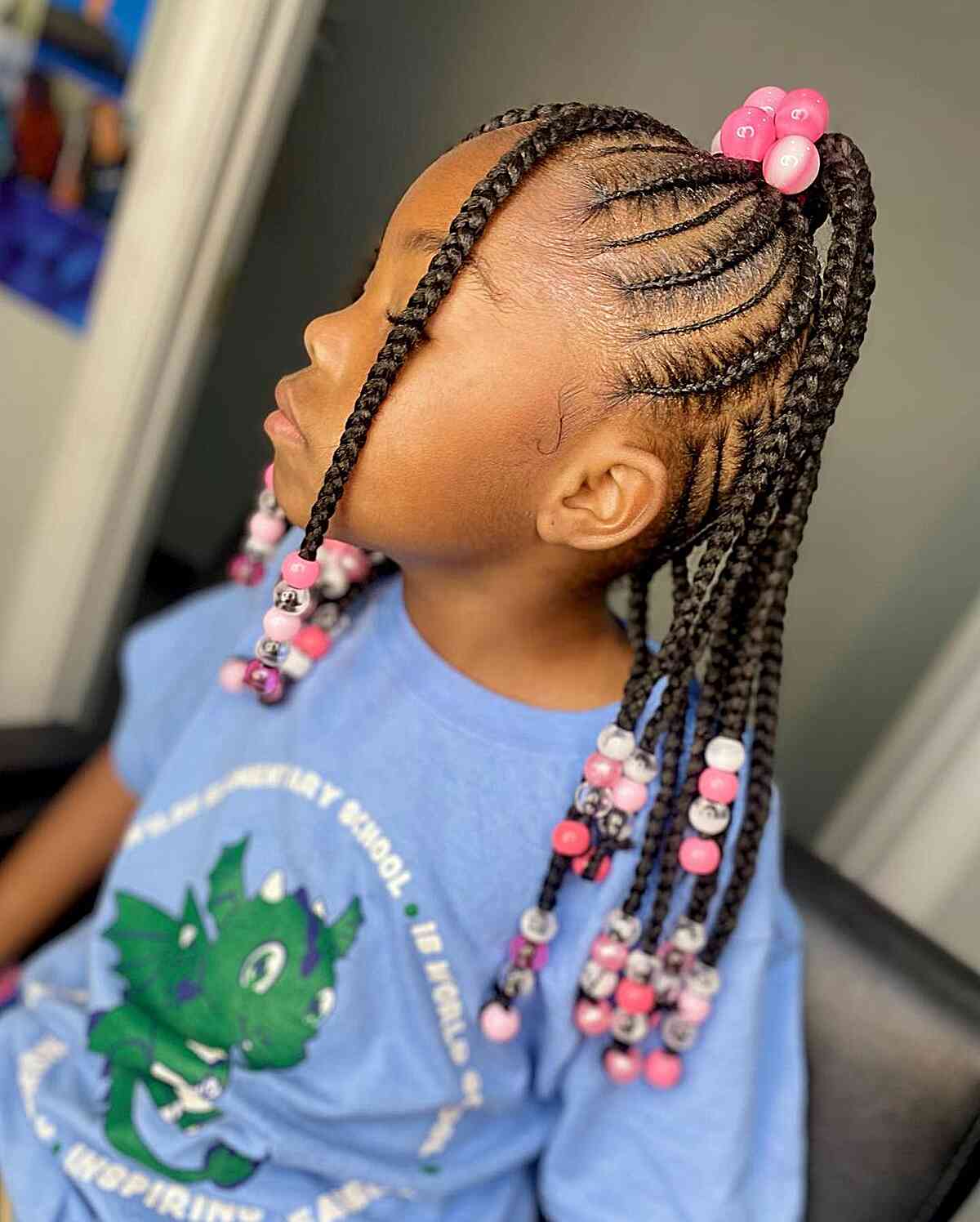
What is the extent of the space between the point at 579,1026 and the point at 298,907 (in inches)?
7.6

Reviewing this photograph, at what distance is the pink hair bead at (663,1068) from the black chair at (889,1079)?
149mm

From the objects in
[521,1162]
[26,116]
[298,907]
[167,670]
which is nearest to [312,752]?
[298,907]

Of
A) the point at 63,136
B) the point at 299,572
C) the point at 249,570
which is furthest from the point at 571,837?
the point at 63,136

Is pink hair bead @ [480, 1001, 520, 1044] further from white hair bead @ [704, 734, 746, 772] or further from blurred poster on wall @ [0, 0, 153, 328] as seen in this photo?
blurred poster on wall @ [0, 0, 153, 328]

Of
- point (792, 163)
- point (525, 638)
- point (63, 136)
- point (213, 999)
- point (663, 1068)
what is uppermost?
point (792, 163)

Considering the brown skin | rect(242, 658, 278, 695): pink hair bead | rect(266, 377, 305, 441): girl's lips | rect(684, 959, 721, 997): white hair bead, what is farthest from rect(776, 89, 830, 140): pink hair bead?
rect(684, 959, 721, 997): white hair bead

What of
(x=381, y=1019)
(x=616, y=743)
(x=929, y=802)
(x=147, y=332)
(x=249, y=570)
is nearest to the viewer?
(x=616, y=743)

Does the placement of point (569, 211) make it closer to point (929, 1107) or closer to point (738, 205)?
point (738, 205)

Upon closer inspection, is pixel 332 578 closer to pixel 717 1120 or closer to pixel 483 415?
pixel 483 415

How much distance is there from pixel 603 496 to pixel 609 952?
282 millimetres

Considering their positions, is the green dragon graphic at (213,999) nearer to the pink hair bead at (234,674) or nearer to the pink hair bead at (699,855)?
the pink hair bead at (234,674)

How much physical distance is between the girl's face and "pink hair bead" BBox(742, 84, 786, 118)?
100mm

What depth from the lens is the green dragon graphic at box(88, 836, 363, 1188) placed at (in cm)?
67

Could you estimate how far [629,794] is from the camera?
1.87 ft
